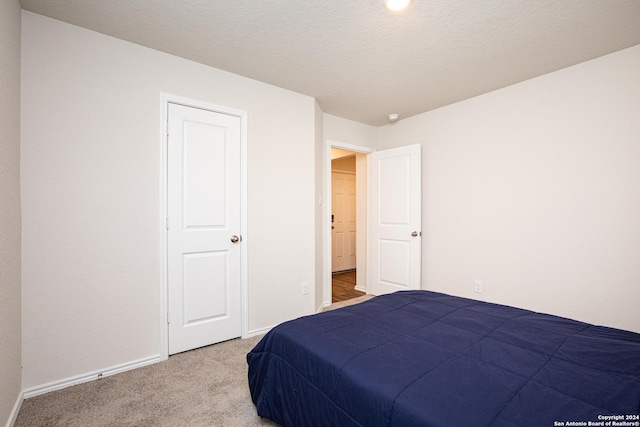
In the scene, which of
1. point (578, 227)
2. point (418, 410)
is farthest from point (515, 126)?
point (418, 410)

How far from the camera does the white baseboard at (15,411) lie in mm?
1551

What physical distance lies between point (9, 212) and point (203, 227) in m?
1.15

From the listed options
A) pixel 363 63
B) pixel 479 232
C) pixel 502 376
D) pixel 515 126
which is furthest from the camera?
pixel 479 232

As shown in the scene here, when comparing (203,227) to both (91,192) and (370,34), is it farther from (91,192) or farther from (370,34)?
(370,34)

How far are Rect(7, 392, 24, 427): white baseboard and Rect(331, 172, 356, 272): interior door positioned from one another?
15.1 ft

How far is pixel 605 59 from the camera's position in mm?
2299

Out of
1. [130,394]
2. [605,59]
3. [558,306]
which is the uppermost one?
[605,59]

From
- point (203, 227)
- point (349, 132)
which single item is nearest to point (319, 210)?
point (349, 132)

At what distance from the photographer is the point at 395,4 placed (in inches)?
68.0

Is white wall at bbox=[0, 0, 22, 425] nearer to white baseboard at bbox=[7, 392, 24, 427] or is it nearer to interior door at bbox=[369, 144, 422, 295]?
white baseboard at bbox=[7, 392, 24, 427]

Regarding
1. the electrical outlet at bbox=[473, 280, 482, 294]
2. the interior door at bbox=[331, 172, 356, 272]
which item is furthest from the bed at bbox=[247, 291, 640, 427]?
the interior door at bbox=[331, 172, 356, 272]

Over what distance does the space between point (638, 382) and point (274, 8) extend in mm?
2453

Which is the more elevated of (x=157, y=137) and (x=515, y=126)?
(x=515, y=126)

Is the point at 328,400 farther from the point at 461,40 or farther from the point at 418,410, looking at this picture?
the point at 461,40
